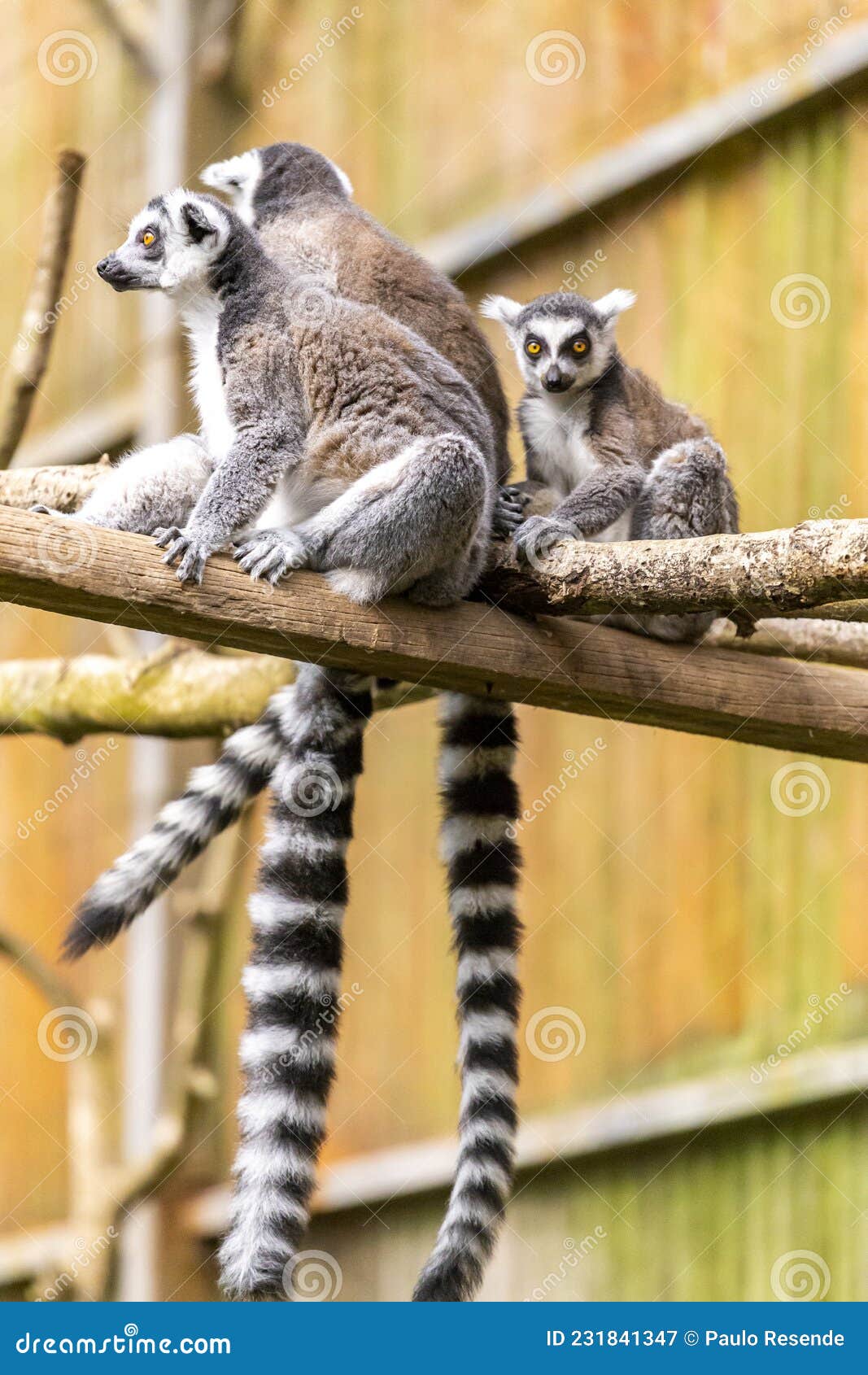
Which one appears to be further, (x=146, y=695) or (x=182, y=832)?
(x=146, y=695)

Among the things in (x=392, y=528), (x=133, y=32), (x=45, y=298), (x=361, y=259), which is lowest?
(x=392, y=528)

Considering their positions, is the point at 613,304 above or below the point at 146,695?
above

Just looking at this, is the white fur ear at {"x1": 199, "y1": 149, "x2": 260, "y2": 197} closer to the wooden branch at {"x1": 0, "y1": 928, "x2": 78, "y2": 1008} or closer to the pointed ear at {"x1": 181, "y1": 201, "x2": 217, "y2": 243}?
the pointed ear at {"x1": 181, "y1": 201, "x2": 217, "y2": 243}

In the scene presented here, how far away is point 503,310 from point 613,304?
0.36 metres

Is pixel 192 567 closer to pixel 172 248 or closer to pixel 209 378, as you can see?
pixel 209 378

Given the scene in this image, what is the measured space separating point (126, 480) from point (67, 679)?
5.32ft

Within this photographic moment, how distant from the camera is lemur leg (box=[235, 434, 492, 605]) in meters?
3.12

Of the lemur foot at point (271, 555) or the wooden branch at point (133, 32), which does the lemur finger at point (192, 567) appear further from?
the wooden branch at point (133, 32)

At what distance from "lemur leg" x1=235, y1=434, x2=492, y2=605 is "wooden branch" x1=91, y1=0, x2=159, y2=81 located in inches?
217

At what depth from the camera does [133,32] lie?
7.57m

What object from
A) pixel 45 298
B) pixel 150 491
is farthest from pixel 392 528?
pixel 45 298

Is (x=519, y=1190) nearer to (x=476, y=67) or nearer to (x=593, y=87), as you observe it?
(x=593, y=87)

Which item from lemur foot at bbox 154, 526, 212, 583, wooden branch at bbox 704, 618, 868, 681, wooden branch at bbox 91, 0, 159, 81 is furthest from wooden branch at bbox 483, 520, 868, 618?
wooden branch at bbox 91, 0, 159, 81

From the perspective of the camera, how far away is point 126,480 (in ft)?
10.9
